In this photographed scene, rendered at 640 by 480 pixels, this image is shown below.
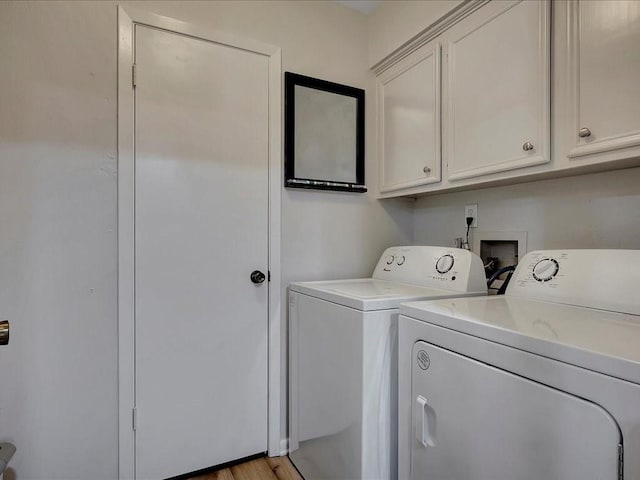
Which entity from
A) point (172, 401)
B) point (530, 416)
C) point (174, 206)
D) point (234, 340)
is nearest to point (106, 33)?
point (174, 206)

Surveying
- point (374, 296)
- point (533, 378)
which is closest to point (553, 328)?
point (533, 378)

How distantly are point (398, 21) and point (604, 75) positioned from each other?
108 centimetres

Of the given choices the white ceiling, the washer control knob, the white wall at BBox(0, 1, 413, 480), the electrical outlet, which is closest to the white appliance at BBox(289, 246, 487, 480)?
the washer control knob

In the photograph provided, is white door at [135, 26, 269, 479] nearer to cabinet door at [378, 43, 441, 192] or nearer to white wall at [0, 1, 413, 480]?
white wall at [0, 1, 413, 480]

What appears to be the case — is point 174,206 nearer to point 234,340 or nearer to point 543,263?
point 234,340

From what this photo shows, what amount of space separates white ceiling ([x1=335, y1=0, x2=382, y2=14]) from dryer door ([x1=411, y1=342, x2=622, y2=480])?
1.90 meters

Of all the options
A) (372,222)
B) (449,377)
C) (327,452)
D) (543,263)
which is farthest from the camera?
(372,222)

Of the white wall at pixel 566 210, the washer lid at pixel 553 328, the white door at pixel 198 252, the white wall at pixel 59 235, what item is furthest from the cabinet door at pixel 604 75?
the white wall at pixel 59 235

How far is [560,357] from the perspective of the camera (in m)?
0.67

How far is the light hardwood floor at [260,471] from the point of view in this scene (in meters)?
1.60

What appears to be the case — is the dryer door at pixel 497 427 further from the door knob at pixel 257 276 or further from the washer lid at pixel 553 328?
the door knob at pixel 257 276

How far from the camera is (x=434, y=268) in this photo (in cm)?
159

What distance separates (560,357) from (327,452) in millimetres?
1052

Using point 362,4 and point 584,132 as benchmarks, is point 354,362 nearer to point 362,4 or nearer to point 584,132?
point 584,132
